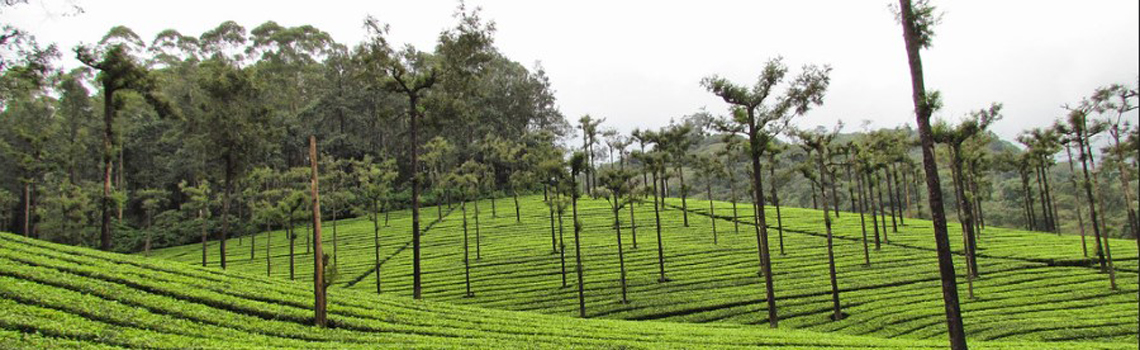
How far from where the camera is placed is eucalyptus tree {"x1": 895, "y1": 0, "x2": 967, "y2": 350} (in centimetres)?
1241

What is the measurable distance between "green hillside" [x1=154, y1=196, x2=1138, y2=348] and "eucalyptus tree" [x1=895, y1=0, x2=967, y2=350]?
494 inches

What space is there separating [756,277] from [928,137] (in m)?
25.1

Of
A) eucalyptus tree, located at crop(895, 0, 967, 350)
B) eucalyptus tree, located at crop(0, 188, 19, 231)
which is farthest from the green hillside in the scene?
eucalyptus tree, located at crop(0, 188, 19, 231)

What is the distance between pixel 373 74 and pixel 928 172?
916 inches

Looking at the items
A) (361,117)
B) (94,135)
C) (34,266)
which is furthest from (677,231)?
(94,135)

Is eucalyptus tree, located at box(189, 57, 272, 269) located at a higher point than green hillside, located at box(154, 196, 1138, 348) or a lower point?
higher

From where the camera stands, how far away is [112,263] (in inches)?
779

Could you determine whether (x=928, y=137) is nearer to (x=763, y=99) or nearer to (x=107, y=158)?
(x=763, y=99)

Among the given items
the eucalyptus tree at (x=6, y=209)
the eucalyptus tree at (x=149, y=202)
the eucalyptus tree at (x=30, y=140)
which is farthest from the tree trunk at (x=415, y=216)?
the eucalyptus tree at (x=6, y=209)

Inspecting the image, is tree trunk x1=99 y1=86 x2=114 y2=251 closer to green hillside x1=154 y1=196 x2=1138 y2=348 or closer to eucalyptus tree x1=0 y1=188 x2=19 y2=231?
green hillside x1=154 y1=196 x2=1138 y2=348

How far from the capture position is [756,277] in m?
36.5

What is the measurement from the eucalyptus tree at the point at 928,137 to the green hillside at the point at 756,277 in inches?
494

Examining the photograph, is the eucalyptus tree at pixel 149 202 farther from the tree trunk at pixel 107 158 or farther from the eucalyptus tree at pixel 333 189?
the tree trunk at pixel 107 158

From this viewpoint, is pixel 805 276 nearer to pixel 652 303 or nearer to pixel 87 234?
pixel 652 303
